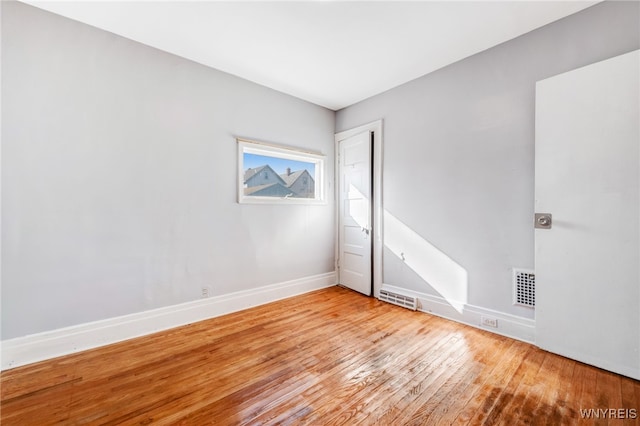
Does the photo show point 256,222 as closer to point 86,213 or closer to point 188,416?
point 86,213

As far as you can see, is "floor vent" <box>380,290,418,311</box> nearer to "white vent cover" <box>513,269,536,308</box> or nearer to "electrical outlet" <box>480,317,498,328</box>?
"electrical outlet" <box>480,317,498,328</box>

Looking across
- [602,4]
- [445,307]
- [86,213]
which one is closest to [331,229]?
[445,307]

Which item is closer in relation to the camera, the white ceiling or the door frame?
the white ceiling

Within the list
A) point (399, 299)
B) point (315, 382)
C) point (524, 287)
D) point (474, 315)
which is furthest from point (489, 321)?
point (315, 382)

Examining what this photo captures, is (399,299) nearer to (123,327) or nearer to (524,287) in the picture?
(524,287)

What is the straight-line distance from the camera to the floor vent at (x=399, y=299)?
303 cm

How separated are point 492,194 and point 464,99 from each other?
1040mm

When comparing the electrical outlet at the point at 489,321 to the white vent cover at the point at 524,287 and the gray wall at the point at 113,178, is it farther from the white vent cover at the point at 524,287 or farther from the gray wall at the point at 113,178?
the gray wall at the point at 113,178

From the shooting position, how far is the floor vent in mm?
3025

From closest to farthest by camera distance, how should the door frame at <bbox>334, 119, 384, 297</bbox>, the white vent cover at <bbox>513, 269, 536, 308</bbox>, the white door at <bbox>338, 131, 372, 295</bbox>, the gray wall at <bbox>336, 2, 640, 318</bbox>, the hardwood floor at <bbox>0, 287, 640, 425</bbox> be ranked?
the hardwood floor at <bbox>0, 287, 640, 425</bbox>
the gray wall at <bbox>336, 2, 640, 318</bbox>
the white vent cover at <bbox>513, 269, 536, 308</bbox>
the door frame at <bbox>334, 119, 384, 297</bbox>
the white door at <bbox>338, 131, 372, 295</bbox>

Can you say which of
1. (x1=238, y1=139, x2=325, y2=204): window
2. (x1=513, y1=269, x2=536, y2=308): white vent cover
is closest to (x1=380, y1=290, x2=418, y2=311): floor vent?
(x1=513, y1=269, x2=536, y2=308): white vent cover

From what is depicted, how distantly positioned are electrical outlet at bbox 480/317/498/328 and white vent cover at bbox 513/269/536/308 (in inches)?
10.3

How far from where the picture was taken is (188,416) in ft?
4.80

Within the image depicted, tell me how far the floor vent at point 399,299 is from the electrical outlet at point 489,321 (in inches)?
26.8
